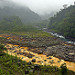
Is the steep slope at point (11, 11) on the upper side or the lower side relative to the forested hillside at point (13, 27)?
upper

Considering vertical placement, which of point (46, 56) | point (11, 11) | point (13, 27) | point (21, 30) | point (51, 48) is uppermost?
point (11, 11)

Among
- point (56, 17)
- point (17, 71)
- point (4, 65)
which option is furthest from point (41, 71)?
point (56, 17)

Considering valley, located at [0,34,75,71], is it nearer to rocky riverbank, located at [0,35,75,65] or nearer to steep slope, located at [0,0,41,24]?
rocky riverbank, located at [0,35,75,65]

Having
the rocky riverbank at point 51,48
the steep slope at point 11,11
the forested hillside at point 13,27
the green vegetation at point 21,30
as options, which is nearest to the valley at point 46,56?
the rocky riverbank at point 51,48

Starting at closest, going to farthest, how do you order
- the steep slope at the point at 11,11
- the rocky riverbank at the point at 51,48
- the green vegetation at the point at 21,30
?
the rocky riverbank at the point at 51,48
the green vegetation at the point at 21,30
the steep slope at the point at 11,11

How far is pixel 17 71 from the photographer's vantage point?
10.6m

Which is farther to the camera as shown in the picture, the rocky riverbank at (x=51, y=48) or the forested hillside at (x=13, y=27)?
the forested hillside at (x=13, y=27)

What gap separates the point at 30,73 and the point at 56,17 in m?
86.9

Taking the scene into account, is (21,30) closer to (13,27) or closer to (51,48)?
(13,27)

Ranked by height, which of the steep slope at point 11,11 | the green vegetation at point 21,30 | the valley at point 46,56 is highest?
the steep slope at point 11,11

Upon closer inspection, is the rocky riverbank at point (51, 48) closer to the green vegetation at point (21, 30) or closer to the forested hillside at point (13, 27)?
the green vegetation at point (21, 30)

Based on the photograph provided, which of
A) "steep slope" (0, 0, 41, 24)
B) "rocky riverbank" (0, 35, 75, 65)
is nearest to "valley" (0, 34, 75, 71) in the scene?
"rocky riverbank" (0, 35, 75, 65)

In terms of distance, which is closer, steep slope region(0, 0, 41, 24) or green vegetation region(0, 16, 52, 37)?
green vegetation region(0, 16, 52, 37)

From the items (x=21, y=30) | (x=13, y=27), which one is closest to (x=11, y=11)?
(x=13, y=27)
